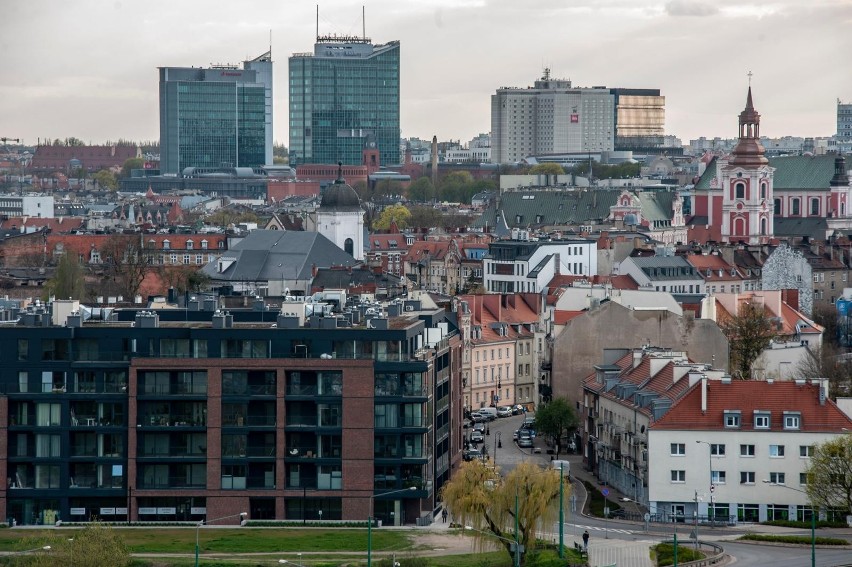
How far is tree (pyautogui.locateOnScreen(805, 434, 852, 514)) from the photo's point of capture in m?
68.8

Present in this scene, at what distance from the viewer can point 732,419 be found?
241 ft

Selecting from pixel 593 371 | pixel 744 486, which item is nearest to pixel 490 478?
pixel 744 486

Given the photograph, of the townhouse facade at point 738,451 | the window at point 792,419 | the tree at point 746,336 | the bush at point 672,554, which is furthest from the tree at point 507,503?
the tree at point 746,336

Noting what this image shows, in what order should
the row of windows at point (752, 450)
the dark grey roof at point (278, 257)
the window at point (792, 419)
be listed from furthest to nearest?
the dark grey roof at point (278, 257), the window at point (792, 419), the row of windows at point (752, 450)

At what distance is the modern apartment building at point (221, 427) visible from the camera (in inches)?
2805

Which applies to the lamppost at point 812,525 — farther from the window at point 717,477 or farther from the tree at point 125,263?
the tree at point 125,263

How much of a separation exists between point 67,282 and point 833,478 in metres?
74.6

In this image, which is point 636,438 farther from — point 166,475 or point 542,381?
point 542,381

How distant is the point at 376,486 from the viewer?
234ft

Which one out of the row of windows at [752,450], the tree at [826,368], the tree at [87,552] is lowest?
the tree at [87,552]

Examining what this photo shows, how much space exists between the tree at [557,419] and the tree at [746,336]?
32.0 ft

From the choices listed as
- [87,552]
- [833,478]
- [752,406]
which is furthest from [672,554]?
[87,552]

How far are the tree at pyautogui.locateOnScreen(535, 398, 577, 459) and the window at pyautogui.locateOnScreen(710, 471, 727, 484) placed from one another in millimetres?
15005

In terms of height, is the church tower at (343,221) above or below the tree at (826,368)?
above
